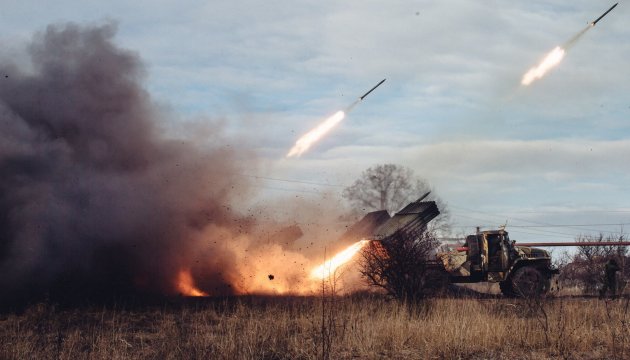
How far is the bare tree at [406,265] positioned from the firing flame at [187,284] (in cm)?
851

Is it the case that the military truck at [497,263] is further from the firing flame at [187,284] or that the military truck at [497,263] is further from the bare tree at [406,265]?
the firing flame at [187,284]

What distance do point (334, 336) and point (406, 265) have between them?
5890 mm

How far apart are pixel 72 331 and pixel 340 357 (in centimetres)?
677

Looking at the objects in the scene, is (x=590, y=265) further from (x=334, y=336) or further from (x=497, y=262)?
(x=334, y=336)

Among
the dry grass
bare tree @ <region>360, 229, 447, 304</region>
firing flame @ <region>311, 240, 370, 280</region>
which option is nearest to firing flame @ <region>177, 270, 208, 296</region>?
firing flame @ <region>311, 240, 370, 280</region>

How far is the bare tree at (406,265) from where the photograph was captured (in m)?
18.9

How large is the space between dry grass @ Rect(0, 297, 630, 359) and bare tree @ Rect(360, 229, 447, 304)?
1.12 m

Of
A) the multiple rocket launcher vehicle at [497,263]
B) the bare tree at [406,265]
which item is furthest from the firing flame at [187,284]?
the bare tree at [406,265]

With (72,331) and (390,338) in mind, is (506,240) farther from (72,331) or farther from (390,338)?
(72,331)

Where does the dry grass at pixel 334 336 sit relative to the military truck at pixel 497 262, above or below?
below

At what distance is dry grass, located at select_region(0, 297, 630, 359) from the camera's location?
12797mm

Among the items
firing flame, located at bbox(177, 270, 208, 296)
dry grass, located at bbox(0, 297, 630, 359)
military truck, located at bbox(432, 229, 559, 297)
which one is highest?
military truck, located at bbox(432, 229, 559, 297)

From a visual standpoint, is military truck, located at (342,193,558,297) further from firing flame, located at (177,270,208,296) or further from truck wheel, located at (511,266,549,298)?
firing flame, located at (177,270,208,296)

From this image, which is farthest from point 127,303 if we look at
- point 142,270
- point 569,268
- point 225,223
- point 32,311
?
point 569,268
